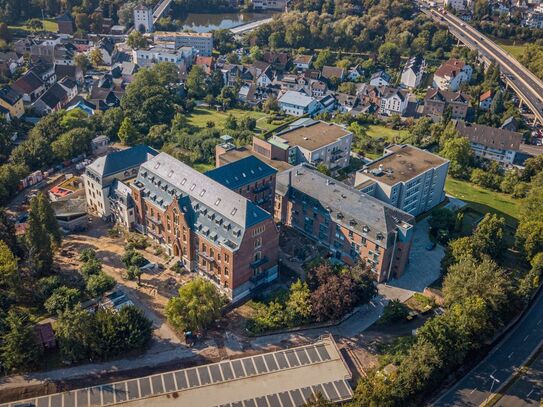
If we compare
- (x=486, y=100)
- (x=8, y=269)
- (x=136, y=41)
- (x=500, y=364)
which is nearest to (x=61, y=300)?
(x=8, y=269)

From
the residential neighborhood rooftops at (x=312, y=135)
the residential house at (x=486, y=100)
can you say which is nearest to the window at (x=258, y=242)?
the residential neighborhood rooftops at (x=312, y=135)

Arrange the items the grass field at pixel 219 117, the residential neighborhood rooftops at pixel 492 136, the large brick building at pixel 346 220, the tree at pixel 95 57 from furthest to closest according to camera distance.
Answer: the tree at pixel 95 57 → the grass field at pixel 219 117 → the residential neighborhood rooftops at pixel 492 136 → the large brick building at pixel 346 220

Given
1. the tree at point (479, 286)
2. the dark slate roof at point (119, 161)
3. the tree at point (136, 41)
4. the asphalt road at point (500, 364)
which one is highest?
the tree at point (136, 41)

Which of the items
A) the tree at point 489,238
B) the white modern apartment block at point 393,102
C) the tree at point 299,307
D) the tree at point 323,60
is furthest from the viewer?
the tree at point 323,60

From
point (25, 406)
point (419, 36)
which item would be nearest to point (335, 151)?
point (25, 406)

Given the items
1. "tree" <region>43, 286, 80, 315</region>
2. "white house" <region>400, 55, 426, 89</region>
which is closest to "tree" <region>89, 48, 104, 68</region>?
"white house" <region>400, 55, 426, 89</region>

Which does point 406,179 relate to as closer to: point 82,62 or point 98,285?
point 98,285

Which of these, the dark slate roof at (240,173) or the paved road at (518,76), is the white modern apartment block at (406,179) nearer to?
the dark slate roof at (240,173)
